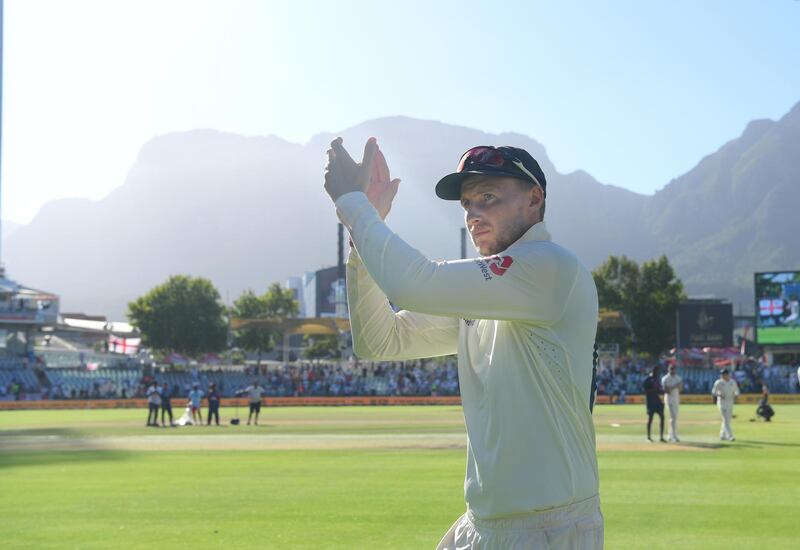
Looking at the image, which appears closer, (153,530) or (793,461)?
(153,530)

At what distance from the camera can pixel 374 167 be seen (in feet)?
12.6

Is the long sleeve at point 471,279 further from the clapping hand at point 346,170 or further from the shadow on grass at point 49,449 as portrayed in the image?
the shadow on grass at point 49,449

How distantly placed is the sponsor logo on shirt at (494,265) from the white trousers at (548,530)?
85cm

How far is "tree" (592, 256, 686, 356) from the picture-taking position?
10256cm

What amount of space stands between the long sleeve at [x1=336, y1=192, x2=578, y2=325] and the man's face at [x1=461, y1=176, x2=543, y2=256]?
0.72 feet

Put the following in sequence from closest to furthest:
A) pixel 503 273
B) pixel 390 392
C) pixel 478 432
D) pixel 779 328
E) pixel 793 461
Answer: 1. pixel 503 273
2. pixel 478 432
3. pixel 793 461
4. pixel 779 328
5. pixel 390 392

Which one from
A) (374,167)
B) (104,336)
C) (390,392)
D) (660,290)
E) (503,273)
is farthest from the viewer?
(104,336)

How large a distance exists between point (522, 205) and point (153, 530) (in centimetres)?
947

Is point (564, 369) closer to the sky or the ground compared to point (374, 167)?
closer to the ground

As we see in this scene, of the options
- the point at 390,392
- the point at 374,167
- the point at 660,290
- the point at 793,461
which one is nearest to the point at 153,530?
the point at 374,167

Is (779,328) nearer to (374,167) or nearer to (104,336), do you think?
(374,167)

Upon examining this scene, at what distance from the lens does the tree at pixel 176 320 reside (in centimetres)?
11106

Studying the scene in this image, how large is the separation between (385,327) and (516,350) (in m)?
0.75

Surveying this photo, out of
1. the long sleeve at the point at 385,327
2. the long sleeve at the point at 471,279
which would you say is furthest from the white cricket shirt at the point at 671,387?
the long sleeve at the point at 471,279
